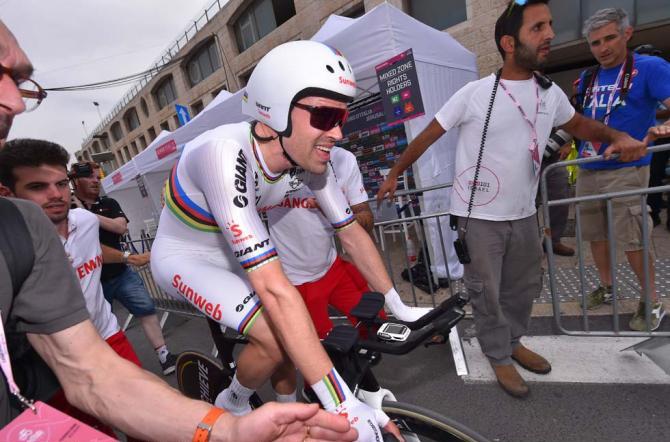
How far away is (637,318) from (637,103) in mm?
1802

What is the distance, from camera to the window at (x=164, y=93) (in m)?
28.4

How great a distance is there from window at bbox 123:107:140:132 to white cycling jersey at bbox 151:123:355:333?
43.8 meters

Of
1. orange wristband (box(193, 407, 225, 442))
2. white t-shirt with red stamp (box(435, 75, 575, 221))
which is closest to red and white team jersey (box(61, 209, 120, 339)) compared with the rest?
orange wristband (box(193, 407, 225, 442))

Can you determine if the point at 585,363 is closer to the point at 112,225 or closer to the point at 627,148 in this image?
the point at 627,148

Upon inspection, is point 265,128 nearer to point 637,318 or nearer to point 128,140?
point 637,318

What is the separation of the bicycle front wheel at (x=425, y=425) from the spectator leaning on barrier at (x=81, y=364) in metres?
0.51

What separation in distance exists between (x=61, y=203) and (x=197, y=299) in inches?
56.3

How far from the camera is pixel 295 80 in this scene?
152 centimetres

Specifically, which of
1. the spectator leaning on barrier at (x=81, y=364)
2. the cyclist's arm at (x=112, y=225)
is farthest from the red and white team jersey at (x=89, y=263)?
the spectator leaning on barrier at (x=81, y=364)

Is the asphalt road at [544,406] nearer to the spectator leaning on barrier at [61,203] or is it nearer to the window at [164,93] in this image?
the spectator leaning on barrier at [61,203]

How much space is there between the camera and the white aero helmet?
4.96 feet

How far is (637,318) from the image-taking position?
275cm

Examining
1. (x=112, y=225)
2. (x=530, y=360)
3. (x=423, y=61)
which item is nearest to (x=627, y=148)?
(x=530, y=360)

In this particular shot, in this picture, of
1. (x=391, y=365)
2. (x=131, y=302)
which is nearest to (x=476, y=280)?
(x=391, y=365)
